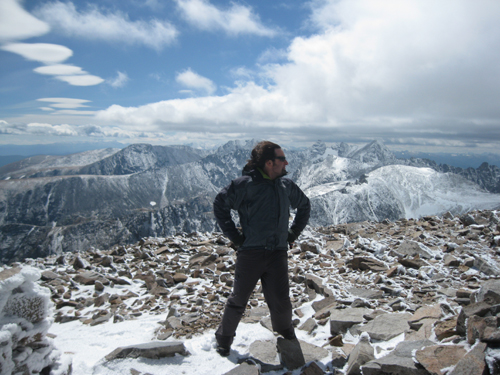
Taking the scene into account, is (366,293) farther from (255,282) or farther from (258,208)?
(258,208)

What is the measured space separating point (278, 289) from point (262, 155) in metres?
2.46

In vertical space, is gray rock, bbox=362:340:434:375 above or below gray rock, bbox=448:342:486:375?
below

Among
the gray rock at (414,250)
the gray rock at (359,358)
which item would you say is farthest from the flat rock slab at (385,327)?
the gray rock at (414,250)

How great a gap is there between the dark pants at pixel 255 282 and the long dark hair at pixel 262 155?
5.16 feet

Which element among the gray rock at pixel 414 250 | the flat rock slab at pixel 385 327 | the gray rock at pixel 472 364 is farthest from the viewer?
the gray rock at pixel 414 250

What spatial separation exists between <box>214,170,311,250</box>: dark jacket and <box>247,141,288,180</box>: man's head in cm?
14

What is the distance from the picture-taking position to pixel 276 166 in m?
5.27

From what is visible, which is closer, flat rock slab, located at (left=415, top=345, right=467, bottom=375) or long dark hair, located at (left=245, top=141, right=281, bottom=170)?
flat rock slab, located at (left=415, top=345, right=467, bottom=375)

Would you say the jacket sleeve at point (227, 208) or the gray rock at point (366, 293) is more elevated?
the jacket sleeve at point (227, 208)

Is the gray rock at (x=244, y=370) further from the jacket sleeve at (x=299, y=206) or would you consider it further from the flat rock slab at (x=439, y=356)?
the jacket sleeve at (x=299, y=206)

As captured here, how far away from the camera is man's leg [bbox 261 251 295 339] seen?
5.20 m

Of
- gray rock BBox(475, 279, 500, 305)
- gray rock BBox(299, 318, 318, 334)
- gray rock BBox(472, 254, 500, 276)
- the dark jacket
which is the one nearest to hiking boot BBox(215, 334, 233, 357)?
the dark jacket

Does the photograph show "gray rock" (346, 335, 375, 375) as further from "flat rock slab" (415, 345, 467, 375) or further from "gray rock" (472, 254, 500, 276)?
"gray rock" (472, 254, 500, 276)

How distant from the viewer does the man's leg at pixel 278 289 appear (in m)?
5.20
